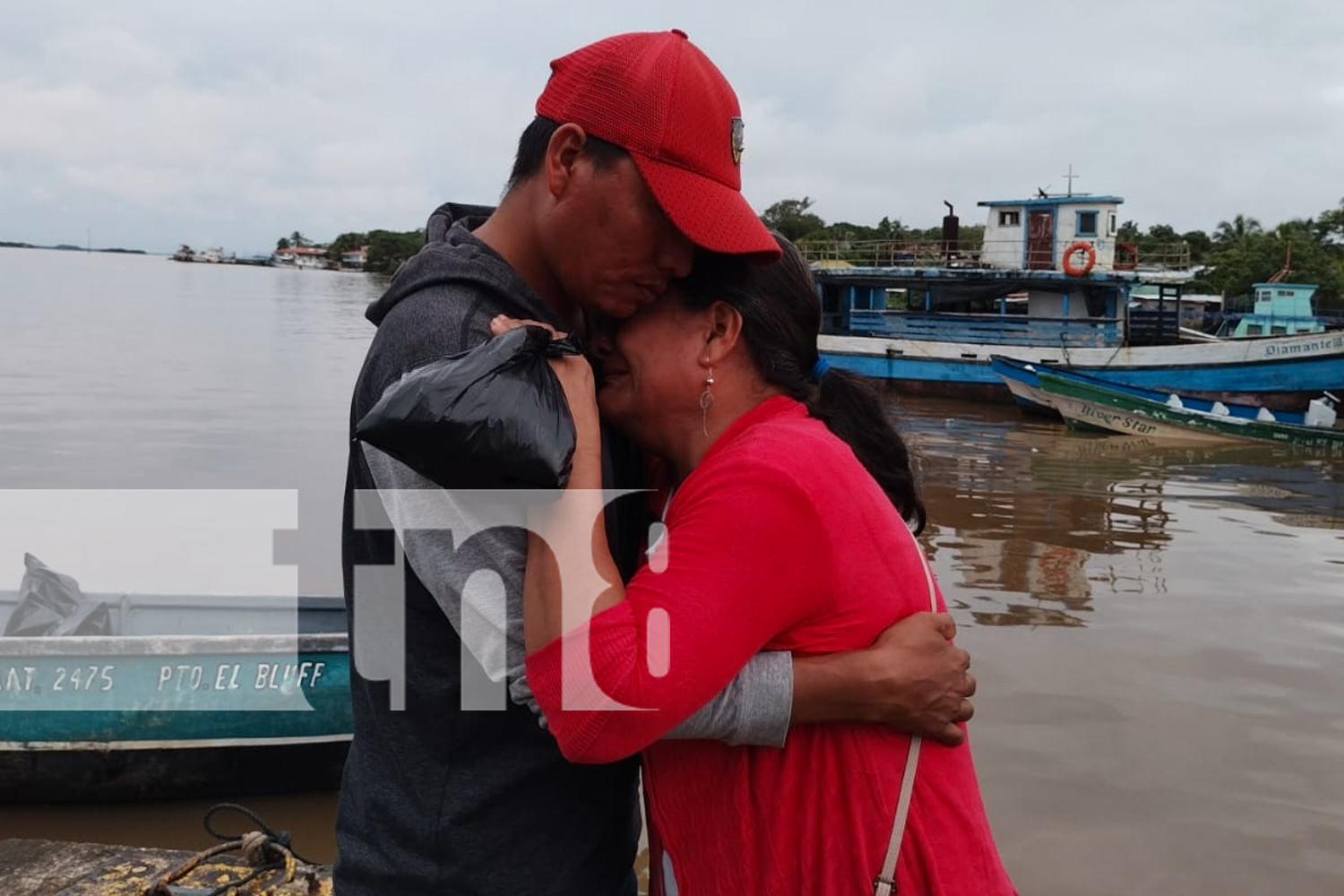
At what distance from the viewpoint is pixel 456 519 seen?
55.4 inches

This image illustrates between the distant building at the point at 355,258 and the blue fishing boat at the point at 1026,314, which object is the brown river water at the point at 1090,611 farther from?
the distant building at the point at 355,258

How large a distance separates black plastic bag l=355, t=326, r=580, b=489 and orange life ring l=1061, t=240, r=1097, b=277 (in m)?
23.9

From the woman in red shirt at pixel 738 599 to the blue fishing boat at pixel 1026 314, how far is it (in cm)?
2116

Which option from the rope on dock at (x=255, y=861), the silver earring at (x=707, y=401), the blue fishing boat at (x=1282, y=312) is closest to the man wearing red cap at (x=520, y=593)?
the silver earring at (x=707, y=401)

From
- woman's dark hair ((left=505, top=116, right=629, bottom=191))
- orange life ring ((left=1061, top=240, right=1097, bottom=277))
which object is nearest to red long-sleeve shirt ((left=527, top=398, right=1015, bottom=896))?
woman's dark hair ((left=505, top=116, right=629, bottom=191))

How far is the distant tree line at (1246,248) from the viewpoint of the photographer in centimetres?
4088

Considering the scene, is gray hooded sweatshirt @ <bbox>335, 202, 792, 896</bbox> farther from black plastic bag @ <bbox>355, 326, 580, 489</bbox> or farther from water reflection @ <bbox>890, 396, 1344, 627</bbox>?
water reflection @ <bbox>890, 396, 1344, 627</bbox>

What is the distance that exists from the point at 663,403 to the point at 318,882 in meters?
2.47

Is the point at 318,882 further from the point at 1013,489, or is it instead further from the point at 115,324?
the point at 115,324

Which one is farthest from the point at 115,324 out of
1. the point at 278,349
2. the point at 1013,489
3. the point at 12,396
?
the point at 1013,489

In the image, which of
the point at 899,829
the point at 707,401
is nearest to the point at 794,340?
the point at 707,401

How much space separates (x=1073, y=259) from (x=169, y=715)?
2216cm

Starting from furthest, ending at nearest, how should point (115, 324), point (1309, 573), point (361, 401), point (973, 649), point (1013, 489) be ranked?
point (115, 324), point (1013, 489), point (1309, 573), point (973, 649), point (361, 401)

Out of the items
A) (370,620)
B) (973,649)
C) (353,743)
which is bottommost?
(973,649)
